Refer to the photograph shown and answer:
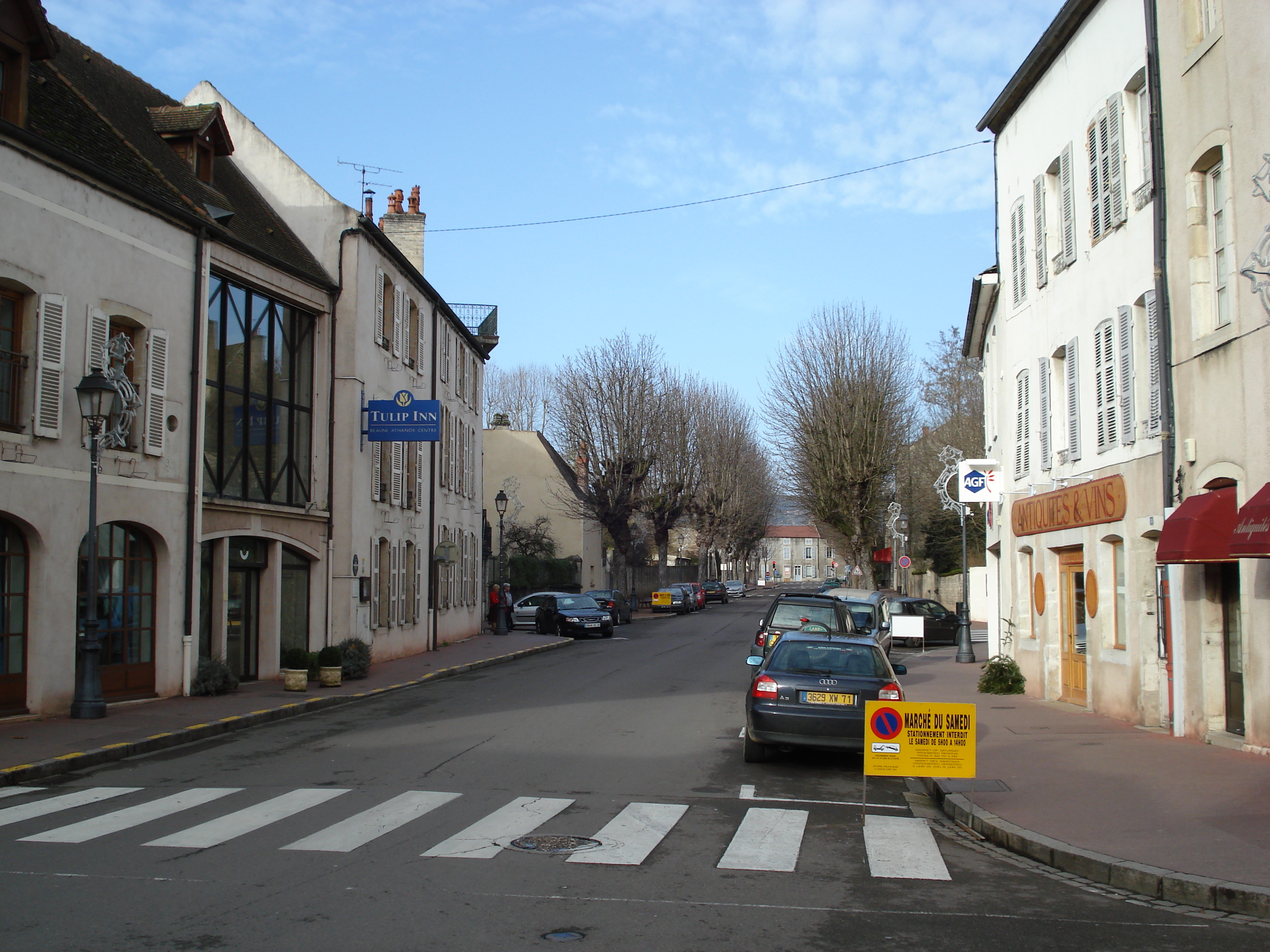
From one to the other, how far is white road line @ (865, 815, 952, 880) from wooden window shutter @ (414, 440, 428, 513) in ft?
66.0

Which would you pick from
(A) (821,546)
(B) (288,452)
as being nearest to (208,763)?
(B) (288,452)

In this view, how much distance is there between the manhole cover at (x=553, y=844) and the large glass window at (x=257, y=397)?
40.5 ft

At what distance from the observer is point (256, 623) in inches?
800

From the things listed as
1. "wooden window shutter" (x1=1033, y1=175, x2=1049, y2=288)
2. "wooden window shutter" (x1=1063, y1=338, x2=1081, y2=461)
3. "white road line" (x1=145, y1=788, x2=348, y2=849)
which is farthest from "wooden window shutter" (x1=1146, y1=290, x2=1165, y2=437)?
"white road line" (x1=145, y1=788, x2=348, y2=849)

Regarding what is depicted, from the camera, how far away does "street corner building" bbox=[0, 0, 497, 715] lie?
1440 centimetres

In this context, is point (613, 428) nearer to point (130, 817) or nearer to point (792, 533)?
point (130, 817)

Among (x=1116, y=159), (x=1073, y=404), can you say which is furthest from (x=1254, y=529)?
(x=1073, y=404)

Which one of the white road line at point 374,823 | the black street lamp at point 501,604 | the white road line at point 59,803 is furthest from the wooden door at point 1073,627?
the black street lamp at point 501,604

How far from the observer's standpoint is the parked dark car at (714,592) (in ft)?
216

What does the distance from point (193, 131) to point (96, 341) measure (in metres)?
6.41

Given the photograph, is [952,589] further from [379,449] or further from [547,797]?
[547,797]

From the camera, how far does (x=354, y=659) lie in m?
20.8

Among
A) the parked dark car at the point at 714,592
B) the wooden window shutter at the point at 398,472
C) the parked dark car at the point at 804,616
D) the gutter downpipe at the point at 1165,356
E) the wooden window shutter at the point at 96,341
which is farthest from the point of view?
the parked dark car at the point at 714,592

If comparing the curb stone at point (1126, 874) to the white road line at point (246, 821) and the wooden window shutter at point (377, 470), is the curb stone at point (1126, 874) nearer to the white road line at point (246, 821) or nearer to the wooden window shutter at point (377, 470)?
the white road line at point (246, 821)
